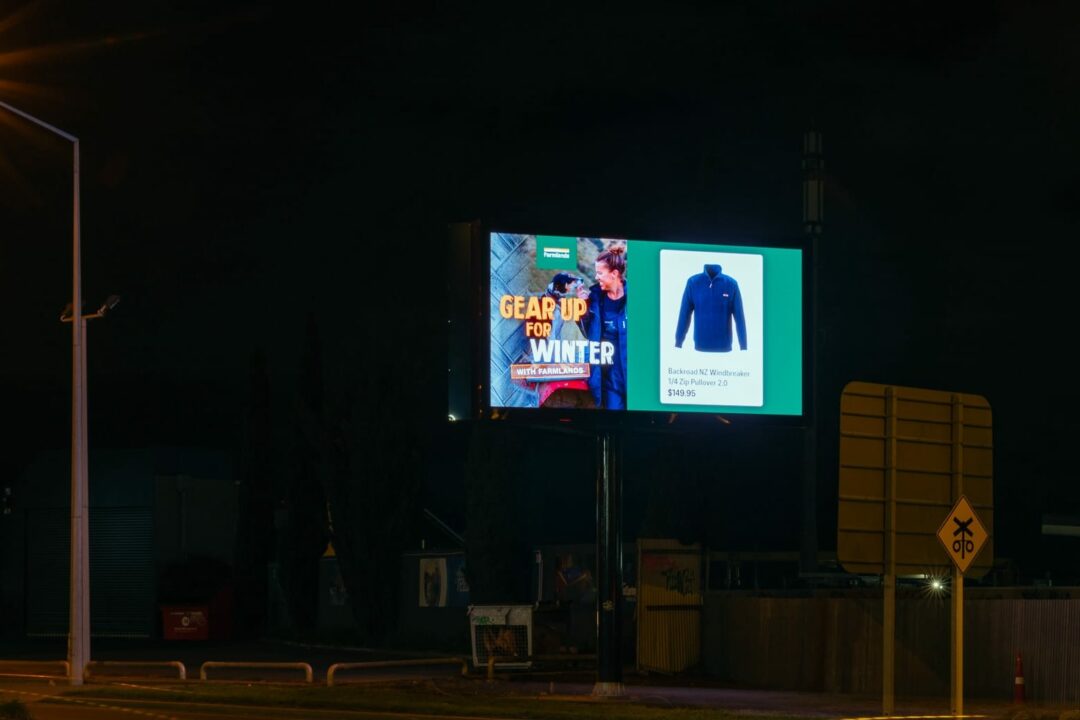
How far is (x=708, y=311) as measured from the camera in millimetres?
26562

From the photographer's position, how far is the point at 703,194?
34156 millimetres

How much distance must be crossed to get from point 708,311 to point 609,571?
4574 millimetres

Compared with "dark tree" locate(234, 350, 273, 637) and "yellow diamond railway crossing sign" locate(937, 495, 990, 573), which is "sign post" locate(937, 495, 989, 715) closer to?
"yellow diamond railway crossing sign" locate(937, 495, 990, 573)

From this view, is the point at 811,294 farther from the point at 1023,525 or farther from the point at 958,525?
the point at 1023,525

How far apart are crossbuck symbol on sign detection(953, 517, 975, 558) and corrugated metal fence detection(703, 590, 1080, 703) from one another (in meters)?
6.75

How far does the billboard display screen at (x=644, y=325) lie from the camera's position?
1027 inches

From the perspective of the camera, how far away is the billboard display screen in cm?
2609

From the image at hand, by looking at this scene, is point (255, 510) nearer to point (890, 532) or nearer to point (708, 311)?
point (708, 311)

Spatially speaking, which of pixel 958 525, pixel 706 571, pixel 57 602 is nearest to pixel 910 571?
pixel 958 525

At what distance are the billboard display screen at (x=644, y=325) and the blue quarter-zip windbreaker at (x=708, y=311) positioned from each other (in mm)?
16

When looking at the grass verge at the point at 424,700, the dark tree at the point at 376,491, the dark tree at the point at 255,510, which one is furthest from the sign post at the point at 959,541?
the dark tree at the point at 255,510

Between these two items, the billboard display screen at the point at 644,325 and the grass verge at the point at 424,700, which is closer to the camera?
the grass verge at the point at 424,700

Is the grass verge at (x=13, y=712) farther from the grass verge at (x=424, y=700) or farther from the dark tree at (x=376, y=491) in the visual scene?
the dark tree at (x=376, y=491)

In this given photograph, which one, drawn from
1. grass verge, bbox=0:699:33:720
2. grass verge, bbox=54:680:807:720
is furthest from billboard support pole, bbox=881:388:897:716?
grass verge, bbox=0:699:33:720
